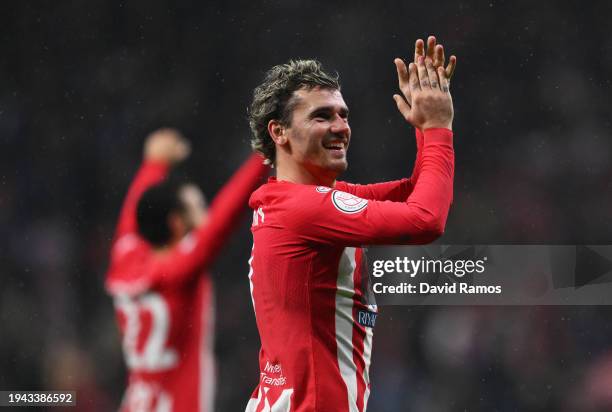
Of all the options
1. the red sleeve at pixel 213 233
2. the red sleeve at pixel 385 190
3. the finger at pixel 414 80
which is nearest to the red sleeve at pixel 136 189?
the red sleeve at pixel 213 233

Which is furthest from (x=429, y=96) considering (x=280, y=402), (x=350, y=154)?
(x=350, y=154)

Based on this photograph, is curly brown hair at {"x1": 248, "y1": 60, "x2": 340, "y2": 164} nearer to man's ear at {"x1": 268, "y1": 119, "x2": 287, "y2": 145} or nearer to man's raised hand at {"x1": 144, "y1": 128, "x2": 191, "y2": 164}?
man's ear at {"x1": 268, "y1": 119, "x2": 287, "y2": 145}

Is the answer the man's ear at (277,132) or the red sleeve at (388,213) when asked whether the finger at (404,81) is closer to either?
the red sleeve at (388,213)

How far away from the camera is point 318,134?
2.28 metres

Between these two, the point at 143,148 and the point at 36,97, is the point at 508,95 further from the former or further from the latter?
the point at 36,97

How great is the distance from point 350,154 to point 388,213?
2.60 meters

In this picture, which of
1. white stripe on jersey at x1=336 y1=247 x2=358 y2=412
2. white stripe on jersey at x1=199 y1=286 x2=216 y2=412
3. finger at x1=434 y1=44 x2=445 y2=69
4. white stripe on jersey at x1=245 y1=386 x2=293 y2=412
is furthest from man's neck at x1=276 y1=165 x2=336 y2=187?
white stripe on jersey at x1=199 y1=286 x2=216 y2=412

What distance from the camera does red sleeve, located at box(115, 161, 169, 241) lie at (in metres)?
4.53

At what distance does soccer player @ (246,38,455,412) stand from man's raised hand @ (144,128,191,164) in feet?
7.64

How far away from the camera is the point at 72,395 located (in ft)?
14.8

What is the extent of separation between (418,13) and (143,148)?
1.75 metres

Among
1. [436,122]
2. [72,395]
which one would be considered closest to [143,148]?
[72,395]

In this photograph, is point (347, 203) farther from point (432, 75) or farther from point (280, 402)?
point (280, 402)

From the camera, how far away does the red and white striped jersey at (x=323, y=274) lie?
2023mm
